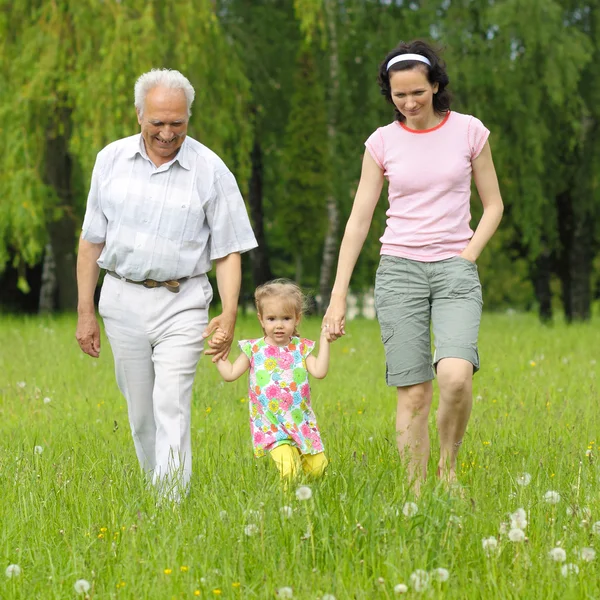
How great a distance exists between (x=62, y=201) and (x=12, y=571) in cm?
1437

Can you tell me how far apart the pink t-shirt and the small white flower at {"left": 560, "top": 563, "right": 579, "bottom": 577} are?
1868 mm

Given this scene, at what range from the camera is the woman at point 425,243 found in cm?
502

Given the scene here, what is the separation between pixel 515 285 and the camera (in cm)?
5100

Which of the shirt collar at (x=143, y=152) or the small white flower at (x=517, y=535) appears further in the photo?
the shirt collar at (x=143, y=152)

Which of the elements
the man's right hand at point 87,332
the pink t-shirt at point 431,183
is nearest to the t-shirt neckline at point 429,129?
the pink t-shirt at point 431,183

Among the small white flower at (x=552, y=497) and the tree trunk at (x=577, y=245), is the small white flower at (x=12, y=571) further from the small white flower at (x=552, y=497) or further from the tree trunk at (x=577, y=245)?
the tree trunk at (x=577, y=245)

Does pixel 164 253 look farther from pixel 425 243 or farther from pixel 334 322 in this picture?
pixel 425 243

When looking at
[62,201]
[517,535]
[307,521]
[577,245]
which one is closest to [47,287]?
[62,201]

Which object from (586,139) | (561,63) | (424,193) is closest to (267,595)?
(424,193)

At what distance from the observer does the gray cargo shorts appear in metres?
5.04

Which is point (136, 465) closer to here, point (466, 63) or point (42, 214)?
point (42, 214)

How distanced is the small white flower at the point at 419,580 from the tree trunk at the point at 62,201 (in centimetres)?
1422

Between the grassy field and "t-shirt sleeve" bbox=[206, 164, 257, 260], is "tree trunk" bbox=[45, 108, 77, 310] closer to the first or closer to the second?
the grassy field

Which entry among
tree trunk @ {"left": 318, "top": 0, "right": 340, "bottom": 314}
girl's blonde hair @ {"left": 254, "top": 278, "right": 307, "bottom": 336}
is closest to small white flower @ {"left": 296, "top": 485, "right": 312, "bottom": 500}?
girl's blonde hair @ {"left": 254, "top": 278, "right": 307, "bottom": 336}
